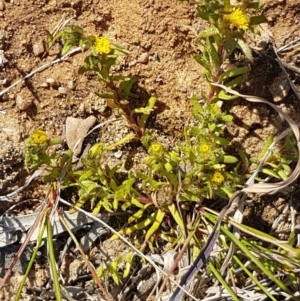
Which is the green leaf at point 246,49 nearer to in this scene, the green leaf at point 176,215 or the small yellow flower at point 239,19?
the small yellow flower at point 239,19

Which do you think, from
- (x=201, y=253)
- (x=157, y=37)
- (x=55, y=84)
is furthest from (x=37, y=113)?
(x=201, y=253)

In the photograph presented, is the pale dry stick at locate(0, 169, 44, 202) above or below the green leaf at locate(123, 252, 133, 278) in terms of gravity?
above

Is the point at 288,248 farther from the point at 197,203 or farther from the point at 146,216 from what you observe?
the point at 146,216

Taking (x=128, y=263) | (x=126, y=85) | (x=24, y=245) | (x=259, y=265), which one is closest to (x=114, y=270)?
(x=128, y=263)

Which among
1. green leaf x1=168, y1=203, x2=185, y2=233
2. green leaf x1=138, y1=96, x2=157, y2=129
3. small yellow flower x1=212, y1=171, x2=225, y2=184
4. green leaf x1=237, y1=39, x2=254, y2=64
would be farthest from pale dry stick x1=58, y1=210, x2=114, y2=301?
green leaf x1=237, y1=39, x2=254, y2=64

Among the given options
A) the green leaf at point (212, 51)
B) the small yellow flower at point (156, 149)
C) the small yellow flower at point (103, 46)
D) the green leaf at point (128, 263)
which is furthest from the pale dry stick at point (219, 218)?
the small yellow flower at point (103, 46)

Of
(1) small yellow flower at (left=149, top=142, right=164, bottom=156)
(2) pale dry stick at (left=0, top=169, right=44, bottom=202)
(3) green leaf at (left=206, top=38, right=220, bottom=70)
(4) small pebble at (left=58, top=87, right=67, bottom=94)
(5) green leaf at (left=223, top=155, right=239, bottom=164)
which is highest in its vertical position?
(3) green leaf at (left=206, top=38, right=220, bottom=70)

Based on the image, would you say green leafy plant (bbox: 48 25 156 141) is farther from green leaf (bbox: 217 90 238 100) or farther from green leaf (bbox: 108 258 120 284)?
green leaf (bbox: 108 258 120 284)
